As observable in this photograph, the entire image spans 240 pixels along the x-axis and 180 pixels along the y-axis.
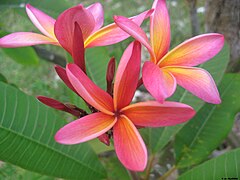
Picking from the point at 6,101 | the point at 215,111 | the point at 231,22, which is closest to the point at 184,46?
A: the point at 6,101

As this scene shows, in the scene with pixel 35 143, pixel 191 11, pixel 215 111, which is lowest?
pixel 215 111

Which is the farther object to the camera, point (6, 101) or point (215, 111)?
point (215, 111)

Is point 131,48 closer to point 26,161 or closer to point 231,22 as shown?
point 26,161

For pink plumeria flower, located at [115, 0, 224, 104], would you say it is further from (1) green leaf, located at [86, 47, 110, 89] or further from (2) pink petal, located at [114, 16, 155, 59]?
(1) green leaf, located at [86, 47, 110, 89]

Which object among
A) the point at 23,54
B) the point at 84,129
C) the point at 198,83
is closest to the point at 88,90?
the point at 84,129

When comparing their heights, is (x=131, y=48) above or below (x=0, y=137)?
above

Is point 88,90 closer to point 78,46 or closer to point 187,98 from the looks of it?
point 78,46
